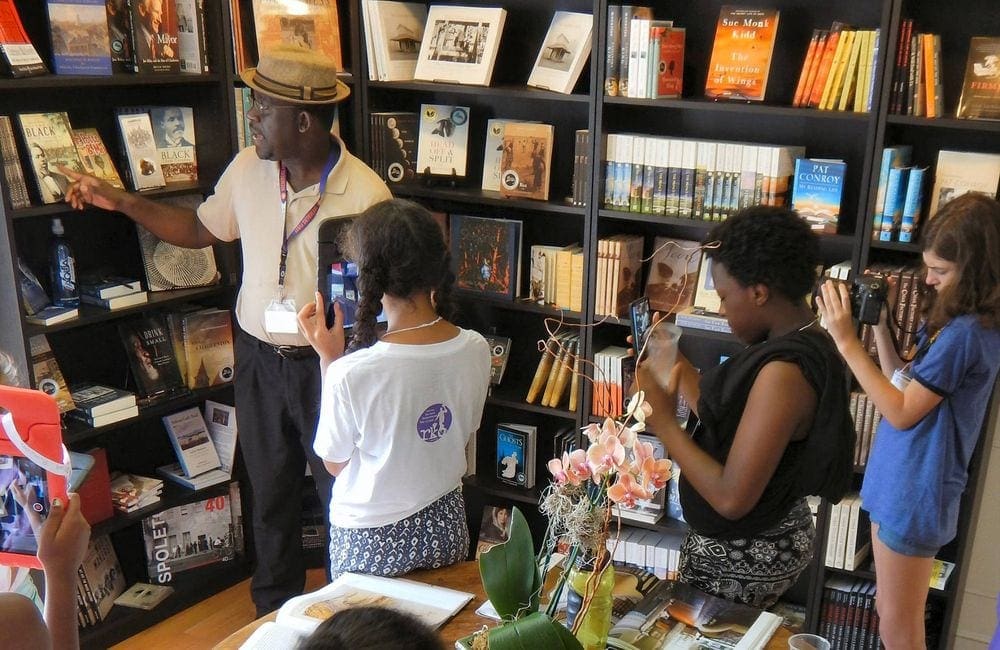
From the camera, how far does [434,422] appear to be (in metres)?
1.99

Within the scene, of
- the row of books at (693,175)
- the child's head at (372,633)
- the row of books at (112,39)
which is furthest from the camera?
the row of books at (693,175)

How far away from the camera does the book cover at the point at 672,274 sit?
320 cm

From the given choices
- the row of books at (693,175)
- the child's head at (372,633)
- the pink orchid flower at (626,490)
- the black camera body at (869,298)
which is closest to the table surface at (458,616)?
the pink orchid flower at (626,490)

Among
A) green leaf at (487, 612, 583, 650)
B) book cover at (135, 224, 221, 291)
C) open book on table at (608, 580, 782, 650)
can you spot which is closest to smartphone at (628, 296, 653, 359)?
open book on table at (608, 580, 782, 650)

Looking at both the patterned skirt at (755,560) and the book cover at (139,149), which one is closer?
the patterned skirt at (755,560)

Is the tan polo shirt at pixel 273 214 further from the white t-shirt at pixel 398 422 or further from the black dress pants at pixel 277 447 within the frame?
the white t-shirt at pixel 398 422

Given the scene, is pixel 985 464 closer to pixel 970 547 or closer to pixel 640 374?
pixel 970 547

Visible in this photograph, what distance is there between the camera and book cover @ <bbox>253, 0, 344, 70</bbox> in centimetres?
319

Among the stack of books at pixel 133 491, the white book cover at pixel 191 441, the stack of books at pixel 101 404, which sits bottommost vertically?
the stack of books at pixel 133 491

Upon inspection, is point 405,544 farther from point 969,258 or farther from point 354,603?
point 969,258

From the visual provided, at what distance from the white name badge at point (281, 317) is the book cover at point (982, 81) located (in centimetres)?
200

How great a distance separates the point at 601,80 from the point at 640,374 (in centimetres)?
141

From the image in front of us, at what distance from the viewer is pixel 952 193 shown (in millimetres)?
2662

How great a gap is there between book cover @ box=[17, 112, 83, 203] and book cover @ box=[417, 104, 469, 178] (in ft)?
3.88
